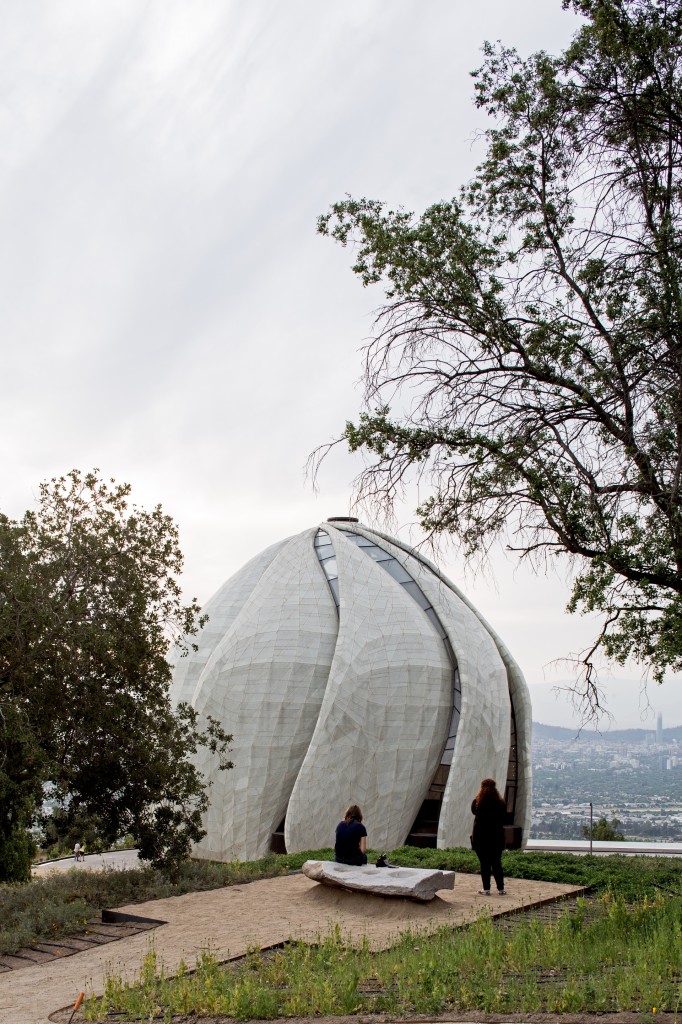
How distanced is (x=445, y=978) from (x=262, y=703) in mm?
14602

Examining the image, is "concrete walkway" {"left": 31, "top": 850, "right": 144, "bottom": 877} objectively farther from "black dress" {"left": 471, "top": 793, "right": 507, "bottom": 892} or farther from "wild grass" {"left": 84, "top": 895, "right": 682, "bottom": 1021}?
"wild grass" {"left": 84, "top": 895, "right": 682, "bottom": 1021}

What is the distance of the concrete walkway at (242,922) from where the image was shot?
791 centimetres

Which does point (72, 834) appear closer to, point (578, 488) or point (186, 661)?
point (578, 488)

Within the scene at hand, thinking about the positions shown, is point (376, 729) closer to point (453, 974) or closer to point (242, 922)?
point (242, 922)

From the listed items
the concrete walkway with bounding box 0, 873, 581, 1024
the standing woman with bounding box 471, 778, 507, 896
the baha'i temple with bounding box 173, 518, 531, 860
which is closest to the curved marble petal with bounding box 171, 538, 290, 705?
the baha'i temple with bounding box 173, 518, 531, 860

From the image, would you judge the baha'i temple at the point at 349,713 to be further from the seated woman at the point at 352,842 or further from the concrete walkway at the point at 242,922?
the seated woman at the point at 352,842

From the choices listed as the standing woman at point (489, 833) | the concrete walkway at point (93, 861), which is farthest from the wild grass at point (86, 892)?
the concrete walkway at point (93, 861)

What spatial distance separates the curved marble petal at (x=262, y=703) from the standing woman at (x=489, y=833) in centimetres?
1003

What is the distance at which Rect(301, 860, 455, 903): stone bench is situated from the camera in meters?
10.2

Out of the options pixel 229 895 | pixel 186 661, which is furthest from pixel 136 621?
pixel 186 661

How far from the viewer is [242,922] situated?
33.2 feet

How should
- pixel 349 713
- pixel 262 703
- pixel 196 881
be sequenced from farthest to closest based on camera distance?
pixel 262 703
pixel 349 713
pixel 196 881

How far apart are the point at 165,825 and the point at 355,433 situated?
6517mm

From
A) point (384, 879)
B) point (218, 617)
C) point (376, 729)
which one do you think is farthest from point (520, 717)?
point (384, 879)
